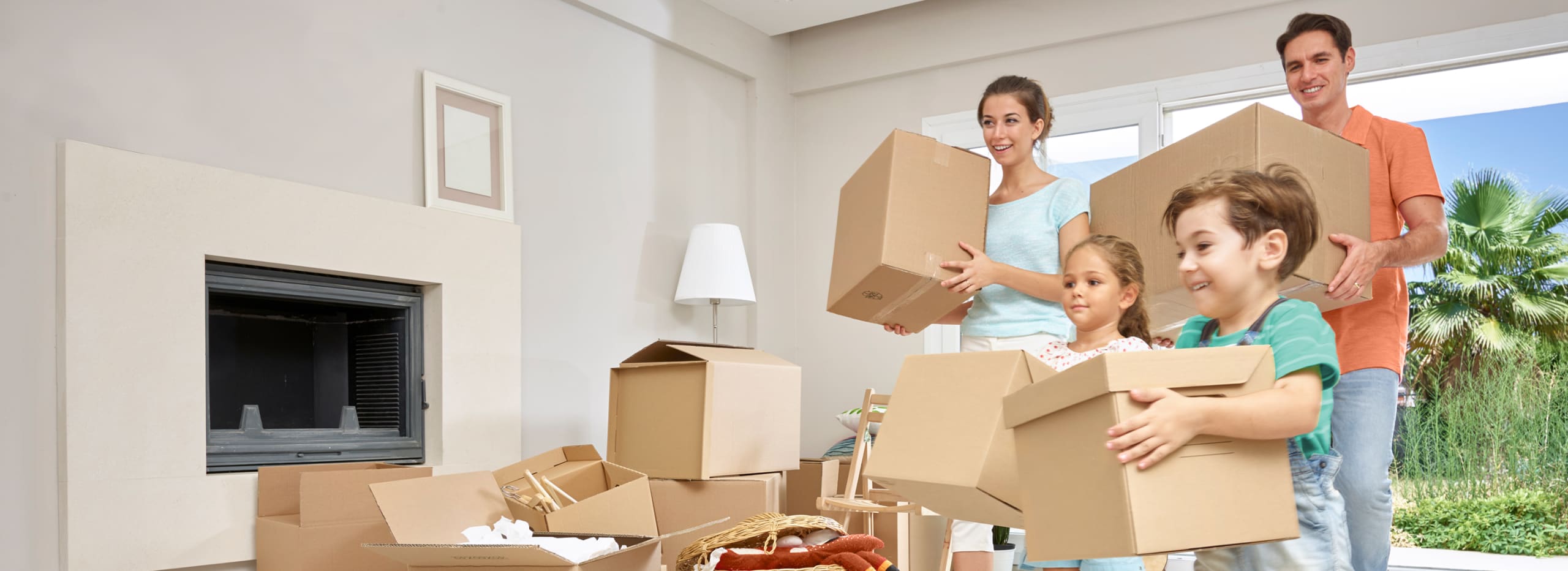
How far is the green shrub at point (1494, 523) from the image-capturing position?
10.8ft

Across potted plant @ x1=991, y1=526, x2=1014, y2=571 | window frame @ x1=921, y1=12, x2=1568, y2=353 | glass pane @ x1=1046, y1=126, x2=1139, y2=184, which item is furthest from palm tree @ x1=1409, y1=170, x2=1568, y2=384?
potted plant @ x1=991, y1=526, x2=1014, y2=571

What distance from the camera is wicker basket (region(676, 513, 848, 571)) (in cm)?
192

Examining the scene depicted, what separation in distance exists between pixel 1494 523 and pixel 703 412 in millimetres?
2931

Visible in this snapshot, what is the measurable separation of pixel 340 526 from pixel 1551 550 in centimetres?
373

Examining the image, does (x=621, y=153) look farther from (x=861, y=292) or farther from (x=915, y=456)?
(x=915, y=456)

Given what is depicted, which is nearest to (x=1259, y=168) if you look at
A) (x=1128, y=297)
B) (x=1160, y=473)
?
(x=1128, y=297)

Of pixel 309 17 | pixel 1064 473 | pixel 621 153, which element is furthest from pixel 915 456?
→ pixel 621 153

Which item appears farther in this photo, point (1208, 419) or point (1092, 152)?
point (1092, 152)

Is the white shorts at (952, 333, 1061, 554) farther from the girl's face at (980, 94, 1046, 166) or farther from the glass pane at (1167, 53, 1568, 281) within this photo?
the glass pane at (1167, 53, 1568, 281)

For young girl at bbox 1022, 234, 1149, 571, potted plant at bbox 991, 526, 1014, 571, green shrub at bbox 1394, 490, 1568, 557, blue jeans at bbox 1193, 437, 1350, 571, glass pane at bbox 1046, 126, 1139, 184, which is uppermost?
glass pane at bbox 1046, 126, 1139, 184

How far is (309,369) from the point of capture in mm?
2727

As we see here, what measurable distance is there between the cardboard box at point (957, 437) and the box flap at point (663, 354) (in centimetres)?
137

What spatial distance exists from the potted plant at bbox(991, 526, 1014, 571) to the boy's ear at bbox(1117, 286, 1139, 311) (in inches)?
39.7

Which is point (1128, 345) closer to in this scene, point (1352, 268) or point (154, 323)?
point (1352, 268)
